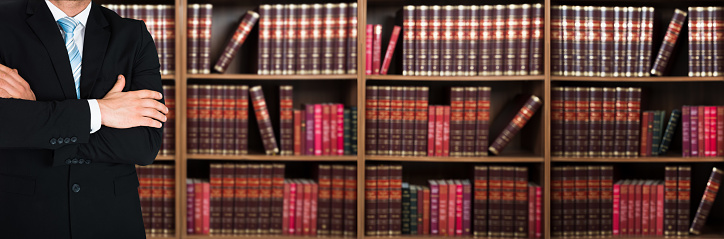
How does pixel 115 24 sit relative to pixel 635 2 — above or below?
below

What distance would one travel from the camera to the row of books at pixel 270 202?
2.74m

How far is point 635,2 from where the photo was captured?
9.16 feet

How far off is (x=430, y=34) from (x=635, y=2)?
37.9 inches

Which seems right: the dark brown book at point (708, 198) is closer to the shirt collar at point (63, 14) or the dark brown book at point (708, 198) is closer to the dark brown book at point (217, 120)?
the dark brown book at point (217, 120)

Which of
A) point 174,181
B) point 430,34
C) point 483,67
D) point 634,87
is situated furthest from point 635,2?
point 174,181

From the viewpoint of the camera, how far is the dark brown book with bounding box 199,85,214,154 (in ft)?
8.82

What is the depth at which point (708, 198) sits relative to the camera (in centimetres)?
275

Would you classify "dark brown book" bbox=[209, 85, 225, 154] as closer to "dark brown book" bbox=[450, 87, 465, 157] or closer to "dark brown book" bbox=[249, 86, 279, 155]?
"dark brown book" bbox=[249, 86, 279, 155]

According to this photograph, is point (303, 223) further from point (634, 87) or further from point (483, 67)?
point (634, 87)

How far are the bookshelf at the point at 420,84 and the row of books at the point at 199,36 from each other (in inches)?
1.3

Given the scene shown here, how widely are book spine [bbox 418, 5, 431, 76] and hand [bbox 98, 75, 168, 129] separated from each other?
137cm

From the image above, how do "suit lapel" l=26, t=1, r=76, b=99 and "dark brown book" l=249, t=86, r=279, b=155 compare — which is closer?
"suit lapel" l=26, t=1, r=76, b=99

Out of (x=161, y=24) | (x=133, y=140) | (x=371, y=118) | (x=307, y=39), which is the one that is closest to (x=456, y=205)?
(x=371, y=118)

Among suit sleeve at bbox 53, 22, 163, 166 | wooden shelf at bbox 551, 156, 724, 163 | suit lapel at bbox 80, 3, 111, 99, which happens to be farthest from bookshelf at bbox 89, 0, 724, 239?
suit lapel at bbox 80, 3, 111, 99
